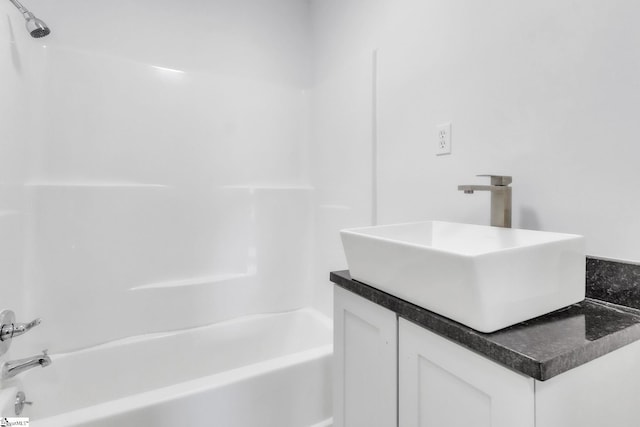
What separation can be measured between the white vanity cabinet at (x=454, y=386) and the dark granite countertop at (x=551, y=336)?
0.03 m

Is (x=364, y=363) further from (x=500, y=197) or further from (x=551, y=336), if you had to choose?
(x=500, y=197)

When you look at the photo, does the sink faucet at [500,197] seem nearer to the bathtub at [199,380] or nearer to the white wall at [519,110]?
the white wall at [519,110]

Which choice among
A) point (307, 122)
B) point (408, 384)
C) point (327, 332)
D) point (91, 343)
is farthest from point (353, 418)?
point (307, 122)

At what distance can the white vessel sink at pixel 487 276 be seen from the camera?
64cm

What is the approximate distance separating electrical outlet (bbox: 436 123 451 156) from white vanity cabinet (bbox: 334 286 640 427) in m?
0.70

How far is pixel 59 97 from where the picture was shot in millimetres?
1582

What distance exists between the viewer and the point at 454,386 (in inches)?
27.2

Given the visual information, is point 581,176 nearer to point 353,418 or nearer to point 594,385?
point 594,385

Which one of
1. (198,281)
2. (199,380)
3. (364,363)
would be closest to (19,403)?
(199,380)

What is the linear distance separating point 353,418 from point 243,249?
1.27 metres

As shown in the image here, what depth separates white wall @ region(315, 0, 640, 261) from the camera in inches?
32.2

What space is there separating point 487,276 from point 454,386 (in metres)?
0.26

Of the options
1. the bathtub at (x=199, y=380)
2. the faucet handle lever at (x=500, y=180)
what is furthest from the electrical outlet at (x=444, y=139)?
the bathtub at (x=199, y=380)

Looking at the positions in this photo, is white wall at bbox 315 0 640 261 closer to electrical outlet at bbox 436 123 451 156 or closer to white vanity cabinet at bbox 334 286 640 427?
electrical outlet at bbox 436 123 451 156
